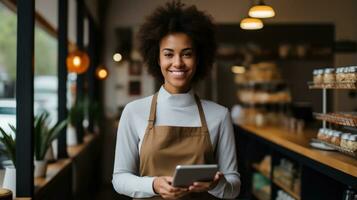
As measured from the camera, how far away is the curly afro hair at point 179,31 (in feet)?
6.51

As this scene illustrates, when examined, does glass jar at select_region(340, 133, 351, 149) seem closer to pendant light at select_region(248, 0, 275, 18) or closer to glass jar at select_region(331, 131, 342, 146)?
glass jar at select_region(331, 131, 342, 146)

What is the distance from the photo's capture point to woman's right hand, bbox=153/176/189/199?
5.67ft

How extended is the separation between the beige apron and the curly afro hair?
0.29m

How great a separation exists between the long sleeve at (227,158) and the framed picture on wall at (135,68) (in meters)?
6.10

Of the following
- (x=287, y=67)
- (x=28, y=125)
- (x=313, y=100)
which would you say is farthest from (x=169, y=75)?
(x=287, y=67)

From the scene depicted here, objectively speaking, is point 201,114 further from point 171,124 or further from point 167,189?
point 167,189

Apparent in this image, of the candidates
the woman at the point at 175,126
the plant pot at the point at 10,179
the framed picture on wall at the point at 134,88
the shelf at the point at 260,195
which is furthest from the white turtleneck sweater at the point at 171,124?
the framed picture on wall at the point at 134,88

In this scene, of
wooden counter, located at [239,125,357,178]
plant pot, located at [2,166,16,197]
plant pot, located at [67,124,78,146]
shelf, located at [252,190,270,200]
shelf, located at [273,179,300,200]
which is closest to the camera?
wooden counter, located at [239,125,357,178]

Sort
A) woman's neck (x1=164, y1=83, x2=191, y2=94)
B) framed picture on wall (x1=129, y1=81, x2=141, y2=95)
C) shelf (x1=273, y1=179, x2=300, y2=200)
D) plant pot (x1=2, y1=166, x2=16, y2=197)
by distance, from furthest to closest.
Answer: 1. framed picture on wall (x1=129, y1=81, x2=141, y2=95)
2. shelf (x1=273, y1=179, x2=300, y2=200)
3. plant pot (x1=2, y1=166, x2=16, y2=197)
4. woman's neck (x1=164, y1=83, x2=191, y2=94)

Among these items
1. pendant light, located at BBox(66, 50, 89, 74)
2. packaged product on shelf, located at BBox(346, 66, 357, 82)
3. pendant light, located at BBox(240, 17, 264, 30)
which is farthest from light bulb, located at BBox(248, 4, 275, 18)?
pendant light, located at BBox(66, 50, 89, 74)

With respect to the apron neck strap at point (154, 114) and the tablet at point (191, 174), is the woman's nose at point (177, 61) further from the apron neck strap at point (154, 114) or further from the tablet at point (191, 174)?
the tablet at point (191, 174)

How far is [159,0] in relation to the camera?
9.25 ft

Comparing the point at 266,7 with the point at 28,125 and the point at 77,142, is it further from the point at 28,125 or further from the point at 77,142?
the point at 77,142

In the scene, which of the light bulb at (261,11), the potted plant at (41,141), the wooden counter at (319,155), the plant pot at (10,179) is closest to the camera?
the wooden counter at (319,155)
